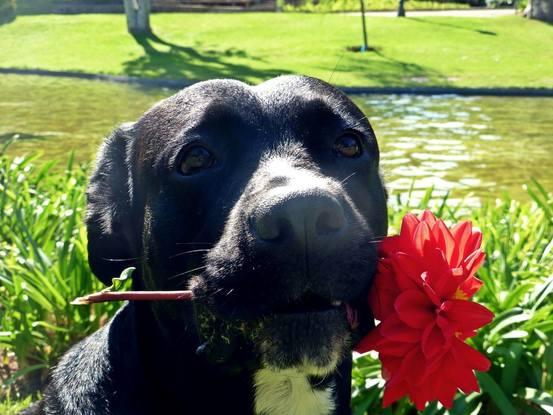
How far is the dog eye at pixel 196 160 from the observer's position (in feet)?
8.09

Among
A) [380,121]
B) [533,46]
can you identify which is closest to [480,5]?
[533,46]

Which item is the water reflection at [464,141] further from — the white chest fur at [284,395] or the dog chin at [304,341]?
the dog chin at [304,341]

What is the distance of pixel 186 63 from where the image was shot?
24906 millimetres

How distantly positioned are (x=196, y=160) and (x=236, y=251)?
1.65 feet

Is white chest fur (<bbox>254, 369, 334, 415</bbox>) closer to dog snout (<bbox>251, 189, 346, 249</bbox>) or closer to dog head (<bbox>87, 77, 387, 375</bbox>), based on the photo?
dog head (<bbox>87, 77, 387, 375</bbox>)

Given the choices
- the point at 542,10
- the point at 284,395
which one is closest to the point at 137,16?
the point at 542,10

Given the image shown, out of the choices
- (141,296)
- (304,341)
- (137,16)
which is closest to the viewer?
(304,341)

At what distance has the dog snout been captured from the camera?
190 cm

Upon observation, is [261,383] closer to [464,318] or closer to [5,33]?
[464,318]

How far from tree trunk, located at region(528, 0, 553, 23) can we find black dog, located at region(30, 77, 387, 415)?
90.0ft

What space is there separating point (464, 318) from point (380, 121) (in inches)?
451

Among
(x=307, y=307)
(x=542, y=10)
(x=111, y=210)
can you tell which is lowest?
(x=542, y=10)

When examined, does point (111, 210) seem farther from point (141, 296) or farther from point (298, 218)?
point (298, 218)

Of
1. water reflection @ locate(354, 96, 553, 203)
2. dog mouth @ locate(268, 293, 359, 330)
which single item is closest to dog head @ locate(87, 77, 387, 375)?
dog mouth @ locate(268, 293, 359, 330)
